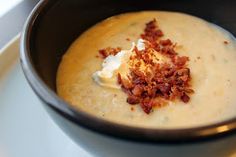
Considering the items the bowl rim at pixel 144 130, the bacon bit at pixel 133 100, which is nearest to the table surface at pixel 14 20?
the bacon bit at pixel 133 100

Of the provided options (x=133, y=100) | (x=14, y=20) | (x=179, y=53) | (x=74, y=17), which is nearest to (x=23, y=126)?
(x=133, y=100)

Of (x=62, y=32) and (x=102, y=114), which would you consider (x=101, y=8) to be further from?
(x=102, y=114)

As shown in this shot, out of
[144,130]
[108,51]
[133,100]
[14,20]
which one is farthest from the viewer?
[14,20]

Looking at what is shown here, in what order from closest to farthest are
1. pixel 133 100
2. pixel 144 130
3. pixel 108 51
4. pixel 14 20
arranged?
pixel 144 130, pixel 133 100, pixel 108 51, pixel 14 20

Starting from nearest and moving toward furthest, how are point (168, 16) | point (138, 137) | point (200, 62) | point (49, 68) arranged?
1. point (138, 137)
2. point (49, 68)
3. point (200, 62)
4. point (168, 16)

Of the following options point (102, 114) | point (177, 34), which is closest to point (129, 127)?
point (102, 114)

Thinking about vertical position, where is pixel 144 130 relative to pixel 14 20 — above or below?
above

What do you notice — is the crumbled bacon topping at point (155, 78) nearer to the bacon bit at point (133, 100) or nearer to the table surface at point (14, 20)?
the bacon bit at point (133, 100)

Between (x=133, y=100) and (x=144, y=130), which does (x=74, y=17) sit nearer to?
(x=133, y=100)
